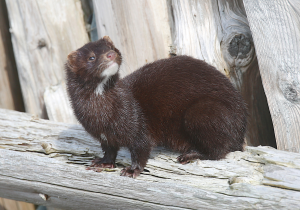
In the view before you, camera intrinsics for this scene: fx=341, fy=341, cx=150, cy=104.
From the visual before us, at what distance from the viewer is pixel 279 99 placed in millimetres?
3617

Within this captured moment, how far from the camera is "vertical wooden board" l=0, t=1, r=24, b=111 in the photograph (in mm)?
5680

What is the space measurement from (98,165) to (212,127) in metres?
1.27

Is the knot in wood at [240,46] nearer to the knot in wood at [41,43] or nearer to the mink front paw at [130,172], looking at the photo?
the mink front paw at [130,172]

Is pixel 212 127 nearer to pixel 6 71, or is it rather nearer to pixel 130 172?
pixel 130 172

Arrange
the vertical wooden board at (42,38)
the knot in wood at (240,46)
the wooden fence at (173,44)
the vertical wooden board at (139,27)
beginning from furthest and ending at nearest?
1. the vertical wooden board at (42,38)
2. the vertical wooden board at (139,27)
3. the knot in wood at (240,46)
4. the wooden fence at (173,44)

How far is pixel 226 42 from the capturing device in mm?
4145

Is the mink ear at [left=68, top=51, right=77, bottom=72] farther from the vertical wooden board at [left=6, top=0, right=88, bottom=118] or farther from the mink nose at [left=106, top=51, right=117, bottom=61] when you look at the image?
the vertical wooden board at [left=6, top=0, right=88, bottom=118]

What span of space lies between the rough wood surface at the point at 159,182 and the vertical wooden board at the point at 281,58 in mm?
344

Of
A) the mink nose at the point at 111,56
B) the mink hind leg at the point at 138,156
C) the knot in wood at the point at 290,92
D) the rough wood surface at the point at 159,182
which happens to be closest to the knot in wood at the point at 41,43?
the rough wood surface at the point at 159,182

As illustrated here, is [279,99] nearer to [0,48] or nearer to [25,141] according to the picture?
[25,141]

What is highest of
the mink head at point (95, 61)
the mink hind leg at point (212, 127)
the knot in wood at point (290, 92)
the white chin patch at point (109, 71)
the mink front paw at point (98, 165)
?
the mink head at point (95, 61)

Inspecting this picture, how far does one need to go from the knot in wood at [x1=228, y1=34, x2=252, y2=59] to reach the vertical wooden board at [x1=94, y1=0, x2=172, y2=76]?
845mm

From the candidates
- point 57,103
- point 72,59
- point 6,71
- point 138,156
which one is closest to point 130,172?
point 138,156

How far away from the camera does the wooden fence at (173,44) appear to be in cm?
361
